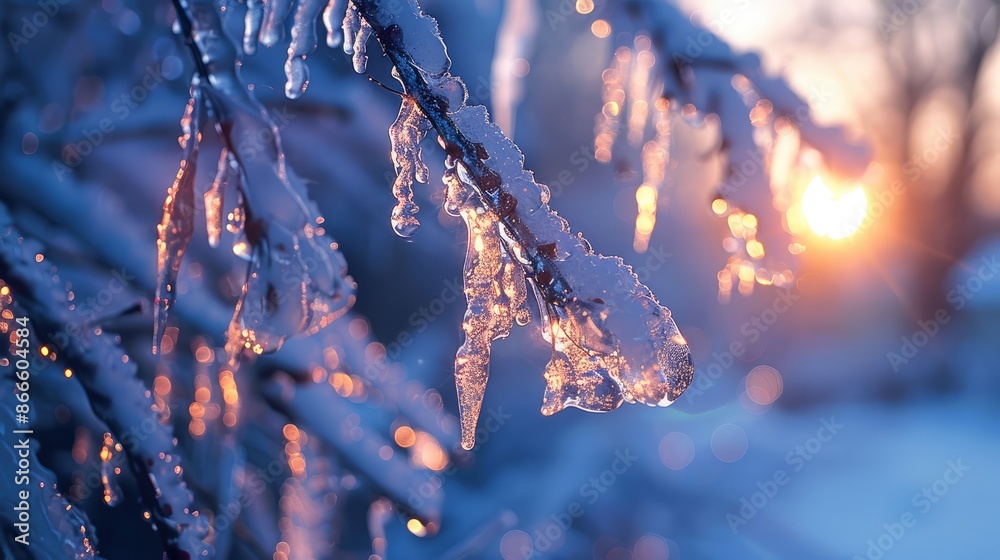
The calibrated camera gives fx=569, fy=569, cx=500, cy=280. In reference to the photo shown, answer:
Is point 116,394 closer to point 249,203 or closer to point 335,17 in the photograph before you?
point 249,203

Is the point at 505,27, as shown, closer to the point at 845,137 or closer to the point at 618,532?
the point at 845,137

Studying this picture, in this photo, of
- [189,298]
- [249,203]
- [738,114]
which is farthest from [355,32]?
[189,298]

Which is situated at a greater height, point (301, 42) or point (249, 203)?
point (301, 42)

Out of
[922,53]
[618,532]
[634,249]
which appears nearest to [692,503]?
[618,532]

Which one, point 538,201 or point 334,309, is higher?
point 538,201

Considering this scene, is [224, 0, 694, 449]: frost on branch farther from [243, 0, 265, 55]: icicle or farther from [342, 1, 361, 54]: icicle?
[243, 0, 265, 55]: icicle
